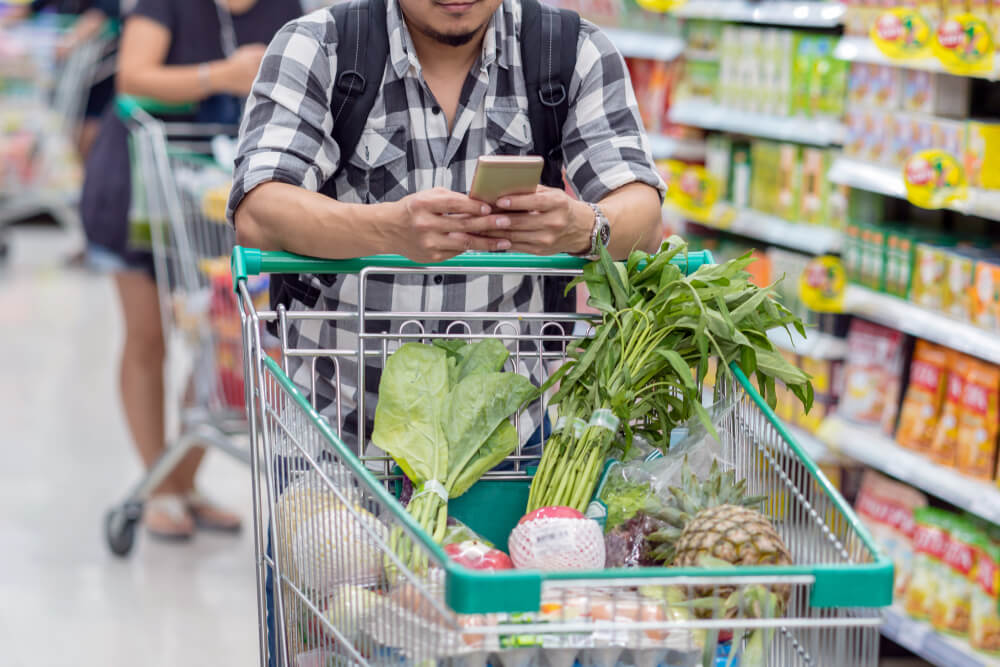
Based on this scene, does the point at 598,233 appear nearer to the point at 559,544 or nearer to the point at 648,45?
the point at 559,544

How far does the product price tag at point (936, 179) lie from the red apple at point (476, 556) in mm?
2188

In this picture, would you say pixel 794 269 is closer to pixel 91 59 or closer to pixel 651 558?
pixel 651 558

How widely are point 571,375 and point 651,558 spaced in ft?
0.89

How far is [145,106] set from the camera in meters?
3.64

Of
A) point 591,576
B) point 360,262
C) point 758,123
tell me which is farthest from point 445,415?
point 758,123

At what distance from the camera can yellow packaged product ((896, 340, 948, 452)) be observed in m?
3.57

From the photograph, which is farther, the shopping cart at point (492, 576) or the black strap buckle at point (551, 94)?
the black strap buckle at point (551, 94)

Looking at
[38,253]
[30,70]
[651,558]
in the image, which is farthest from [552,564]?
[38,253]

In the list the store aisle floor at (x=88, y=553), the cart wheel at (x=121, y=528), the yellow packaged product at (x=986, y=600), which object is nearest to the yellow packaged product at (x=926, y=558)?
the yellow packaged product at (x=986, y=600)

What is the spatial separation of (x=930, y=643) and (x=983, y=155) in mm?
1243

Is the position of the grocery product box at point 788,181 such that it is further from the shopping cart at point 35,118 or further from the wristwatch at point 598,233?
the shopping cart at point 35,118

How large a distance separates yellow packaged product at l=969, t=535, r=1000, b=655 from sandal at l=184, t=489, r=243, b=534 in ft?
7.45

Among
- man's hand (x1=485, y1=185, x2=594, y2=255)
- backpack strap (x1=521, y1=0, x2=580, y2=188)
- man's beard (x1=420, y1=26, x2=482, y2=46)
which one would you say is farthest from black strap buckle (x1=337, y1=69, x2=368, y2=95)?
man's hand (x1=485, y1=185, x2=594, y2=255)

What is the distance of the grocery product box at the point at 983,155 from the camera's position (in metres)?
3.23
